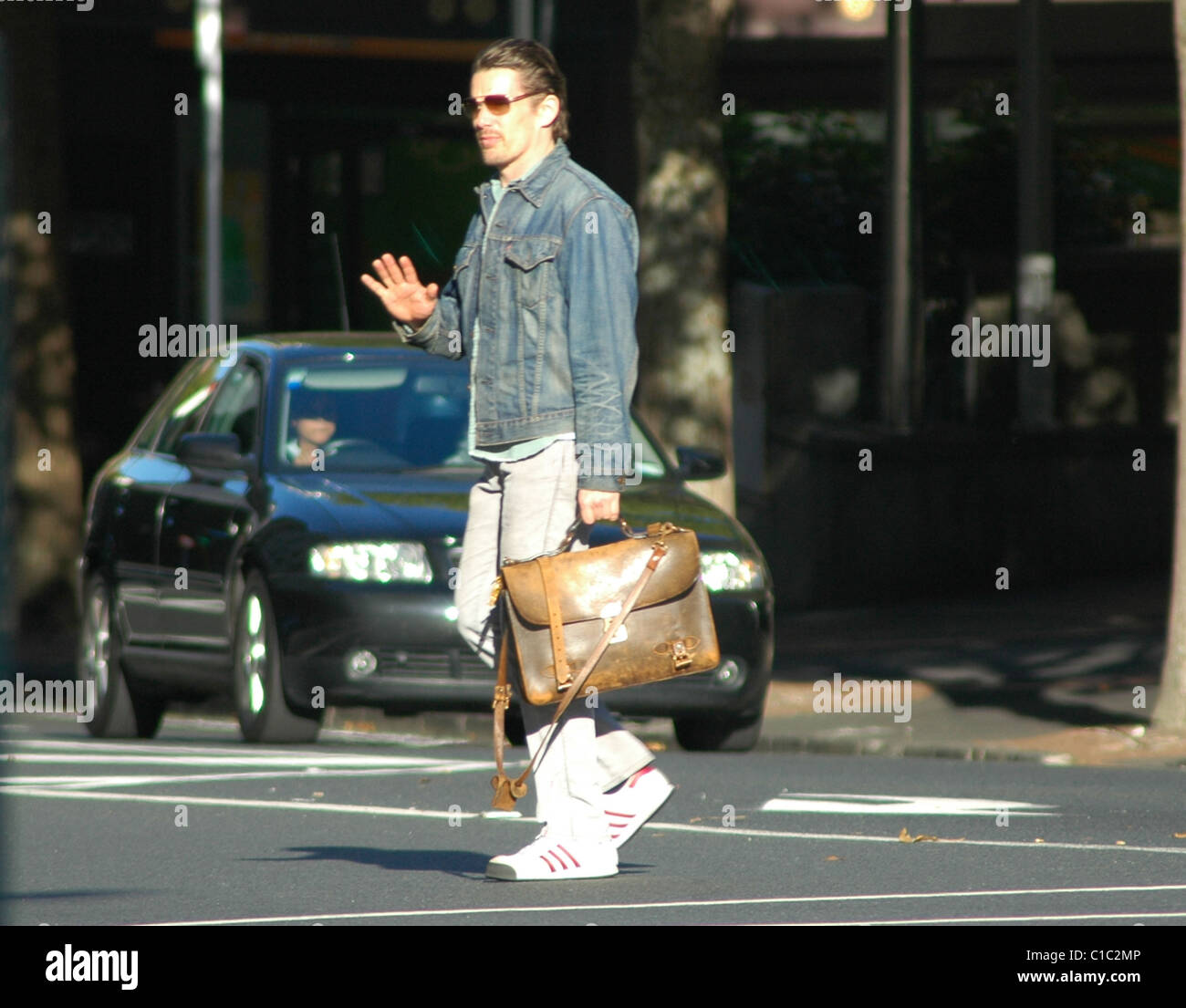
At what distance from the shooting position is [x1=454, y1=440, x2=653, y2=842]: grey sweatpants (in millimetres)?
6566

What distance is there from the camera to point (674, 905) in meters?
6.43

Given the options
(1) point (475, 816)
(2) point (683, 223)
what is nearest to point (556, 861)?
(1) point (475, 816)

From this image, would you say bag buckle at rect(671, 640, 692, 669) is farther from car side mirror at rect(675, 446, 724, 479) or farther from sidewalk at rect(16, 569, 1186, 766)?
car side mirror at rect(675, 446, 724, 479)

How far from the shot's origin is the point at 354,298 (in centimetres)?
2555

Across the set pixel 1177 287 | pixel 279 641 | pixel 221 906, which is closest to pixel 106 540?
pixel 279 641

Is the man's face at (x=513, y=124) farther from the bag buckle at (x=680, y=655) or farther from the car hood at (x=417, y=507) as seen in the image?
the car hood at (x=417, y=507)

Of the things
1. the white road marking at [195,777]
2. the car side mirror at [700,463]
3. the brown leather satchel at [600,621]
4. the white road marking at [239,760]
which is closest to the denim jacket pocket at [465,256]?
the brown leather satchel at [600,621]

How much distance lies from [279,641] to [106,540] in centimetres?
198

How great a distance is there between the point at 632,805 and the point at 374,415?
15.3 ft

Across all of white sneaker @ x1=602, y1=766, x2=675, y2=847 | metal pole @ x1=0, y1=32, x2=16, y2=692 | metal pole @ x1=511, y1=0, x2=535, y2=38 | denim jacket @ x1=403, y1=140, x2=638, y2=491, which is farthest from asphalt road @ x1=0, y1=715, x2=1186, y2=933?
metal pole @ x1=511, y1=0, x2=535, y2=38

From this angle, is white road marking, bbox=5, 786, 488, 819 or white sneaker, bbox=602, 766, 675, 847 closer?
white sneaker, bbox=602, 766, 675, 847

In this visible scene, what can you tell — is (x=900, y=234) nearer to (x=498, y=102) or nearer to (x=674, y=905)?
(x=498, y=102)

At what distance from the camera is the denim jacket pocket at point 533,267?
6531 mm

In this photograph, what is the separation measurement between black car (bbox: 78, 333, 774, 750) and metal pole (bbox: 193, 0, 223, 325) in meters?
6.47
